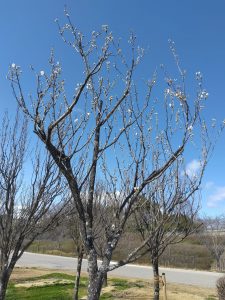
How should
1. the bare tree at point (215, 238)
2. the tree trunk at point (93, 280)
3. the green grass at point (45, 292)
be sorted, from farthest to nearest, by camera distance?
the bare tree at point (215, 238)
the green grass at point (45, 292)
the tree trunk at point (93, 280)

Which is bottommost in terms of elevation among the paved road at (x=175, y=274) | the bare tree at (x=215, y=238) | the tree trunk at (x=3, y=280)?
the tree trunk at (x=3, y=280)

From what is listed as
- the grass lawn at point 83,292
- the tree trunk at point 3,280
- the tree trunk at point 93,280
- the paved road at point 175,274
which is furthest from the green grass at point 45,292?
the tree trunk at point 93,280

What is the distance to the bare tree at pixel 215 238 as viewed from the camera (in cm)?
3622

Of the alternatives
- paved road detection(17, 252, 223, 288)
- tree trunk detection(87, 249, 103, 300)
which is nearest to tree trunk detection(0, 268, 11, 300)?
tree trunk detection(87, 249, 103, 300)

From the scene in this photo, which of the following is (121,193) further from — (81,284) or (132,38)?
(81,284)

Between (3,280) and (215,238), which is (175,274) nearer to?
(215,238)

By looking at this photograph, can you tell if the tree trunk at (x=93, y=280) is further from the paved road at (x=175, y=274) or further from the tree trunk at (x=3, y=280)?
the paved road at (x=175, y=274)

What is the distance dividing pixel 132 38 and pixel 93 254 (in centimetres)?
248

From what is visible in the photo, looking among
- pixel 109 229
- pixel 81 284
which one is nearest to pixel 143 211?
pixel 109 229

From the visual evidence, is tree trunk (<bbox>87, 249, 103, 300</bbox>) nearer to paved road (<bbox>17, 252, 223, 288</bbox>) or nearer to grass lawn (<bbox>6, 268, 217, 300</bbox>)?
grass lawn (<bbox>6, 268, 217, 300</bbox>)

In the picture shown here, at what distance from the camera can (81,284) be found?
22031mm

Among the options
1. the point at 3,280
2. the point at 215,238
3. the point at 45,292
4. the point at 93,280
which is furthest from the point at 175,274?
the point at 93,280

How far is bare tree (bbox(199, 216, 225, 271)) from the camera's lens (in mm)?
36219

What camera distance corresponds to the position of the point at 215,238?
3831cm
